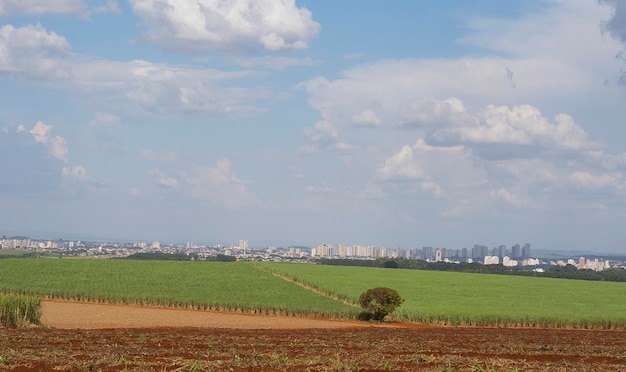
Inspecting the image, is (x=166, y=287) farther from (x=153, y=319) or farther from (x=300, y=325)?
(x=300, y=325)

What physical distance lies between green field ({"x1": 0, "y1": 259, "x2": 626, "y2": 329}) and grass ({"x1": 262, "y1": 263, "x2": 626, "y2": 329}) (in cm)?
7

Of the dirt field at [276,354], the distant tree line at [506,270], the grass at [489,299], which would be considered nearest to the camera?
the dirt field at [276,354]

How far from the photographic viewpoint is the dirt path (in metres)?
41.9

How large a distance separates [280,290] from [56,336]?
39653mm

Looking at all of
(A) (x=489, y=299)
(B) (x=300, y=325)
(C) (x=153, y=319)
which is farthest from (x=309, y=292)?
(C) (x=153, y=319)

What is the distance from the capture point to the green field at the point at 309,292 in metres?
51.8

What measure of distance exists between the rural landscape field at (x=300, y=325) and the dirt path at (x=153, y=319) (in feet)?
0.65

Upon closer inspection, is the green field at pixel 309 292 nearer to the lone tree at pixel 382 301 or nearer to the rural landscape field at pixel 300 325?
the rural landscape field at pixel 300 325

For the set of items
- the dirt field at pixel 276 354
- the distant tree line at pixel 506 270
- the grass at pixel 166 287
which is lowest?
the grass at pixel 166 287

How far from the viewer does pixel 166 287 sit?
66.6 meters

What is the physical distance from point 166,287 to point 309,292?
542 inches

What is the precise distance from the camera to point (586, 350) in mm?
26219

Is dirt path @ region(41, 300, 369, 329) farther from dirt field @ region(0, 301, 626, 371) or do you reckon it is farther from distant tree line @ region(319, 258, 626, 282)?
distant tree line @ region(319, 258, 626, 282)

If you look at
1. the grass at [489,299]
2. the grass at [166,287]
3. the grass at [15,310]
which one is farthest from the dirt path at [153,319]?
the grass at [489,299]
